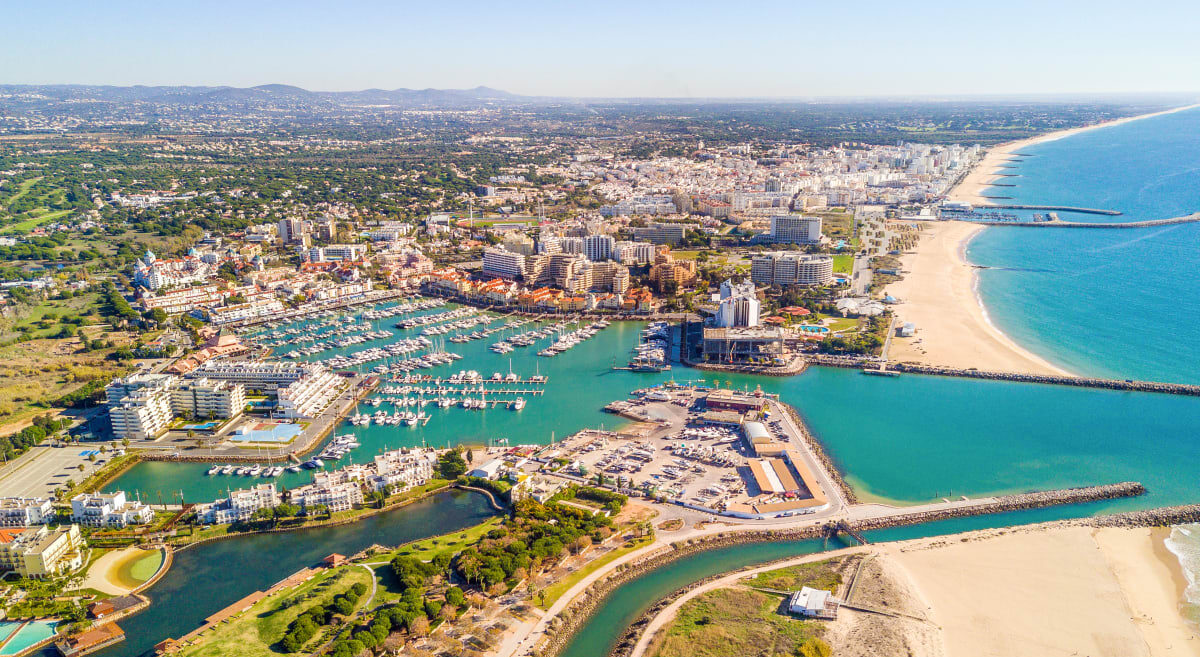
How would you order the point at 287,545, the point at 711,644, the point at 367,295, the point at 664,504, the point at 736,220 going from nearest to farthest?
the point at 711,644 < the point at 287,545 < the point at 664,504 < the point at 367,295 < the point at 736,220

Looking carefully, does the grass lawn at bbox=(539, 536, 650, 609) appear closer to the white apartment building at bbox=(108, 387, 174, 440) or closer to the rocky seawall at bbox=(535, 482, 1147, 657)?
the rocky seawall at bbox=(535, 482, 1147, 657)

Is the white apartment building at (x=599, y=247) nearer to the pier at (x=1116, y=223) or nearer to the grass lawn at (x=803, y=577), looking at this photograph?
the grass lawn at (x=803, y=577)

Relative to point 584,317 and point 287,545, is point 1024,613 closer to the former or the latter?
point 287,545

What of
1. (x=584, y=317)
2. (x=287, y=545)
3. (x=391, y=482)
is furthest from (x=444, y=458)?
(x=584, y=317)

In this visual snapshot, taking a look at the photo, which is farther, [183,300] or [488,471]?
[183,300]

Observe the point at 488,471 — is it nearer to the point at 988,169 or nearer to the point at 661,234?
the point at 661,234

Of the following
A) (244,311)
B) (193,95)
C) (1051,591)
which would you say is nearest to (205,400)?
(244,311)

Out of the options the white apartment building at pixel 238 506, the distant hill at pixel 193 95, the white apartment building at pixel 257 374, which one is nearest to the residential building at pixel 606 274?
the white apartment building at pixel 257 374
